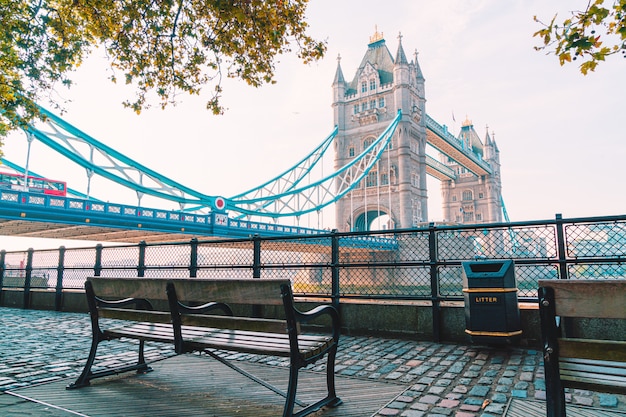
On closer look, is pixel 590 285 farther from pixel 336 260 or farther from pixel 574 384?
pixel 336 260

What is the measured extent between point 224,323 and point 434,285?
2597 mm

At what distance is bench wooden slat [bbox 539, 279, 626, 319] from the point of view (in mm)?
1648

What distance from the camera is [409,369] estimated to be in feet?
10.7

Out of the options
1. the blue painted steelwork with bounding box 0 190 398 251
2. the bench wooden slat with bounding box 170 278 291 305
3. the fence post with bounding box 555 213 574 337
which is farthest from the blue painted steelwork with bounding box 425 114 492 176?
the bench wooden slat with bounding box 170 278 291 305

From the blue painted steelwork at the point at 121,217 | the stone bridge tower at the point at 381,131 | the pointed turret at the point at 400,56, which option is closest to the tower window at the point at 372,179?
the stone bridge tower at the point at 381,131

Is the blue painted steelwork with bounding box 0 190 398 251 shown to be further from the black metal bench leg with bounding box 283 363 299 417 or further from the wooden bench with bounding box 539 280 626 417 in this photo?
the wooden bench with bounding box 539 280 626 417

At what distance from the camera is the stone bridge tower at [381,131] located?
45000 millimetres

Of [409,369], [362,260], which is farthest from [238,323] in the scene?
[362,260]

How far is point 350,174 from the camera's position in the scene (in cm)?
4588

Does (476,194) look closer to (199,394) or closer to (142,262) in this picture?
(142,262)

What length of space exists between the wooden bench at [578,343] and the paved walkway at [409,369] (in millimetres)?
692

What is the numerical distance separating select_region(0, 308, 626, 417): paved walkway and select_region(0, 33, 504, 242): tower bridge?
44.2 ft

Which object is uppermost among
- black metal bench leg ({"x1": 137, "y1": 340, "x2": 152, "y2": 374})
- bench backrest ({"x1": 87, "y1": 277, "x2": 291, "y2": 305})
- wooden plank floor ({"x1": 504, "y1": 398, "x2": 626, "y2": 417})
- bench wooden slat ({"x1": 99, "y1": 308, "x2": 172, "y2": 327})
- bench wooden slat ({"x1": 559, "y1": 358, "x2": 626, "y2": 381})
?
bench backrest ({"x1": 87, "y1": 277, "x2": 291, "y2": 305})

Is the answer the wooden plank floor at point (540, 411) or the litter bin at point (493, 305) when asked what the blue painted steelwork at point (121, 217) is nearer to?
the litter bin at point (493, 305)
